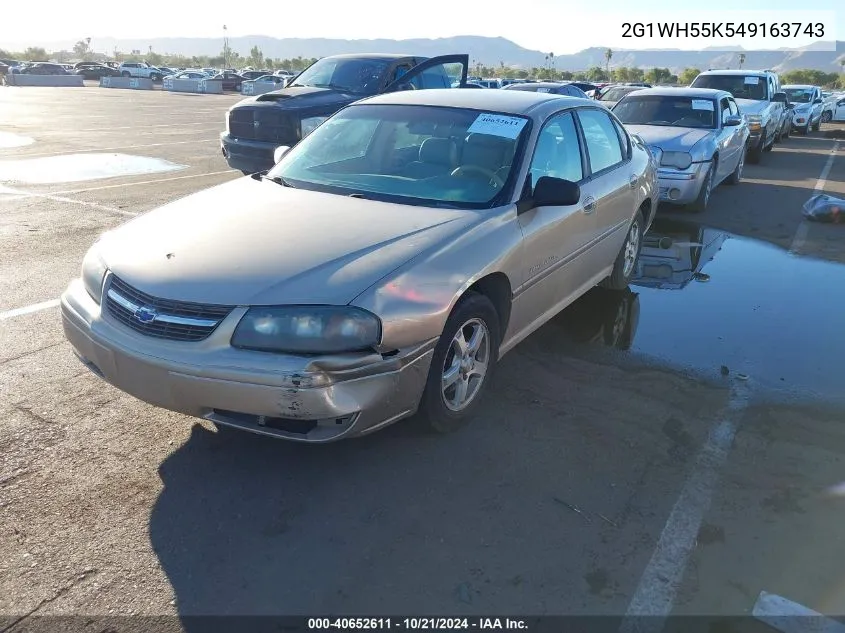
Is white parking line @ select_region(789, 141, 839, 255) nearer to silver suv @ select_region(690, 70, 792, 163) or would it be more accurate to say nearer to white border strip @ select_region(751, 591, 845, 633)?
silver suv @ select_region(690, 70, 792, 163)

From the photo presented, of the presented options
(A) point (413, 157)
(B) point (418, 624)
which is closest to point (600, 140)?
(A) point (413, 157)

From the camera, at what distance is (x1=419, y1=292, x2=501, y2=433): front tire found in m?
3.42

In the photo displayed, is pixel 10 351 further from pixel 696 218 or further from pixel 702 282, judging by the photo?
pixel 696 218

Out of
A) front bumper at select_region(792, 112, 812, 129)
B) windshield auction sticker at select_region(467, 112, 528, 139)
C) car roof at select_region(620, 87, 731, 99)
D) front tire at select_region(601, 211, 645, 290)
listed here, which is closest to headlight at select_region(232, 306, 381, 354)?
Result: windshield auction sticker at select_region(467, 112, 528, 139)

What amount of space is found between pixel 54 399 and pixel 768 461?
3.70m

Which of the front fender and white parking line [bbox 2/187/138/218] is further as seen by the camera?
white parking line [bbox 2/187/138/218]

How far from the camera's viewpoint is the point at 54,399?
12.6 ft

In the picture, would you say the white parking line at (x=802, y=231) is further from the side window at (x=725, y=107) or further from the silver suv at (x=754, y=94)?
the side window at (x=725, y=107)

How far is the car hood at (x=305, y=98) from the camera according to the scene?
9.96 m

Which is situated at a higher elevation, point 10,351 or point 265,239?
point 265,239

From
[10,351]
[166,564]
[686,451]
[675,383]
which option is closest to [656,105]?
[675,383]

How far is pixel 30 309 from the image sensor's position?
5117mm

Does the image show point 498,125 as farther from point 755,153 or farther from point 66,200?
point 755,153

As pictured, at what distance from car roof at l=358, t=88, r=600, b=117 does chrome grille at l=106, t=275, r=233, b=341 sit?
230 centimetres
